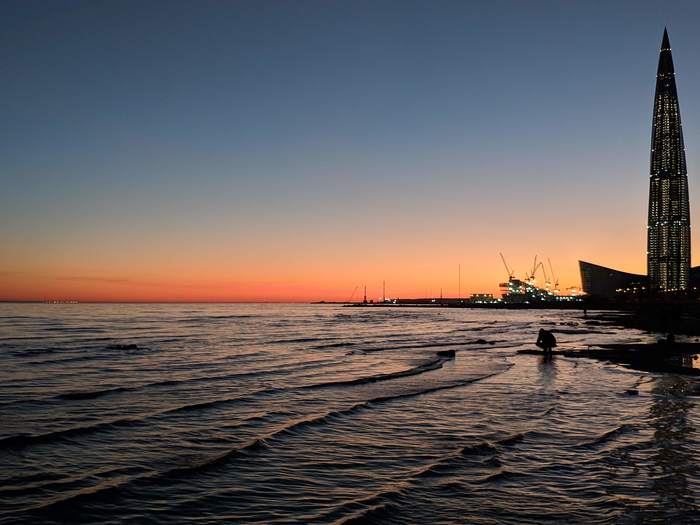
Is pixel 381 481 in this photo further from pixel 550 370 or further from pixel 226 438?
pixel 550 370

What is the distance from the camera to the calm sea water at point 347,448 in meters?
11.4

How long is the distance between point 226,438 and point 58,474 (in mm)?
5010

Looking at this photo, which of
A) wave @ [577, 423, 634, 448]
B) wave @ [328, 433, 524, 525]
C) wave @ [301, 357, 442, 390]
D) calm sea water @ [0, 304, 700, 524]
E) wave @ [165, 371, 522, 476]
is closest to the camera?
wave @ [328, 433, 524, 525]

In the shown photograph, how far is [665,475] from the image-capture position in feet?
43.4

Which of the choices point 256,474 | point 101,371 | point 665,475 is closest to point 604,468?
point 665,475

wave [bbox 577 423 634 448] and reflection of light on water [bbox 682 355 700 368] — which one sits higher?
wave [bbox 577 423 634 448]

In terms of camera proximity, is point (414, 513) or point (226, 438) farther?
point (226, 438)

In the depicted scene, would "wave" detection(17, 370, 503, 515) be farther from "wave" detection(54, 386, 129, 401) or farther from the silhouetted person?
the silhouetted person

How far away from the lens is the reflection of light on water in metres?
37.3

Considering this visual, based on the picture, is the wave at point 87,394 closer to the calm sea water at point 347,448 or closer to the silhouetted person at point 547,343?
the calm sea water at point 347,448

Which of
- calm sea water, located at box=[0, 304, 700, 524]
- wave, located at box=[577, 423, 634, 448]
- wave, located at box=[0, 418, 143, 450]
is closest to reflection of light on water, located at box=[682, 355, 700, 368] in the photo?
calm sea water, located at box=[0, 304, 700, 524]

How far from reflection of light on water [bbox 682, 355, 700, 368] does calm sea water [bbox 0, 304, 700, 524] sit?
282 inches

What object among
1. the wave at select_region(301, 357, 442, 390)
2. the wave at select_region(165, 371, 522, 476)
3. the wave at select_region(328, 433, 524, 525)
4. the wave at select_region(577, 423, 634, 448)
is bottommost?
the wave at select_region(301, 357, 442, 390)

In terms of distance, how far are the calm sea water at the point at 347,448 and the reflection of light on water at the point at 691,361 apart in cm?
717
